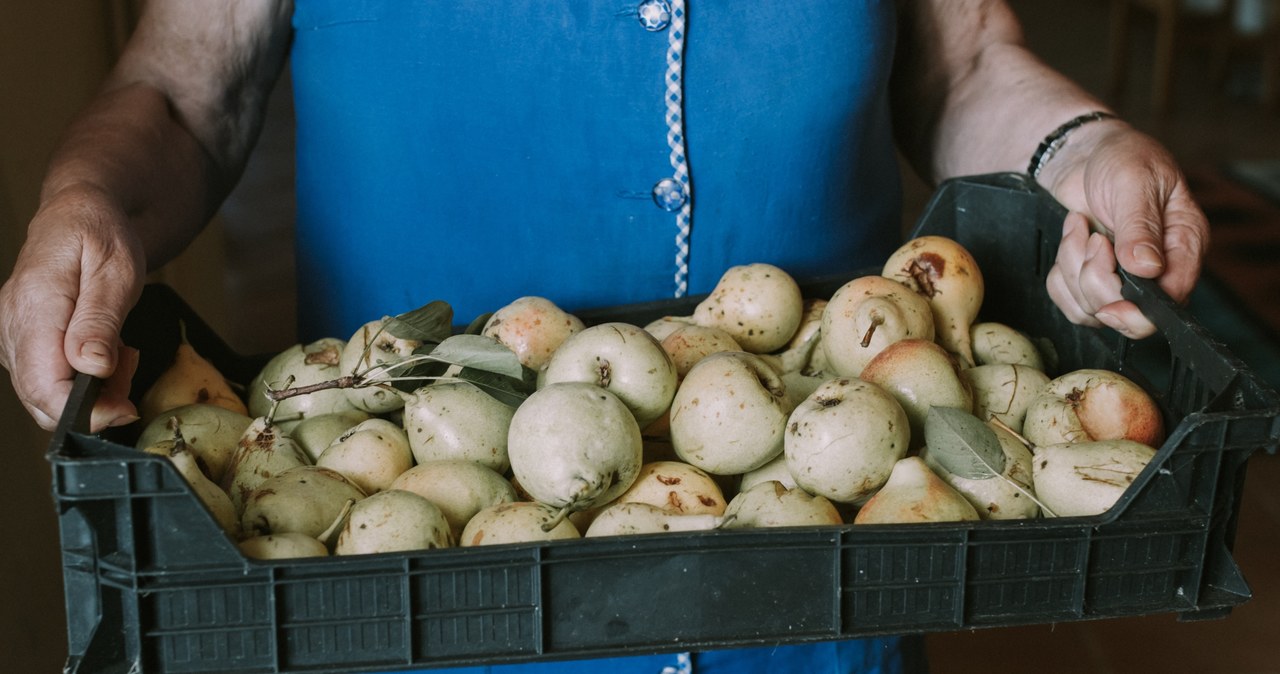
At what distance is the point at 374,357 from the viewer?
3.75ft

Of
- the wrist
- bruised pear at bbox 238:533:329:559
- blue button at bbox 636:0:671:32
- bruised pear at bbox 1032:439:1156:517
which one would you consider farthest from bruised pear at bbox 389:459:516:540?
the wrist

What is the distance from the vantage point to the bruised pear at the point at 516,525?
36.4 inches

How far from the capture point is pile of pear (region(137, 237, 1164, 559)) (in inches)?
37.3

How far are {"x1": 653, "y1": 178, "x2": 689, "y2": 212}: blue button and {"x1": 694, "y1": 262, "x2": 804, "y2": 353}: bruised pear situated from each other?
15 cm

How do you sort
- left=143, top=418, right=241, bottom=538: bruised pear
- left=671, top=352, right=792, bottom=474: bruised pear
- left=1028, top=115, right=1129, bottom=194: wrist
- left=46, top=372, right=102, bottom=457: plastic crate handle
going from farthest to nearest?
left=1028, top=115, right=1129, bottom=194: wrist → left=671, top=352, right=792, bottom=474: bruised pear → left=143, top=418, right=241, bottom=538: bruised pear → left=46, top=372, right=102, bottom=457: plastic crate handle

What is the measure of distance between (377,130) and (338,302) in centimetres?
24

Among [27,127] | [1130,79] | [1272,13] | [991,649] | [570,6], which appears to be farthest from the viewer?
[1130,79]

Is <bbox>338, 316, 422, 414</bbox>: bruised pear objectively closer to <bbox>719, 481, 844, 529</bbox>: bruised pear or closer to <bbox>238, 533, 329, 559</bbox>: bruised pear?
<bbox>238, 533, 329, 559</bbox>: bruised pear

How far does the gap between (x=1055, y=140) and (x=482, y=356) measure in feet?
2.39

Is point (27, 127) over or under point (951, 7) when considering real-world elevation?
under

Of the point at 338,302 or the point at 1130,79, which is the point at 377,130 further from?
the point at 1130,79

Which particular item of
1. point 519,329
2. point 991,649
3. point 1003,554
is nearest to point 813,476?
point 1003,554

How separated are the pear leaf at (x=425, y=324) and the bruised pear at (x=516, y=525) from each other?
22 cm

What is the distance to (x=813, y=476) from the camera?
3.25ft
